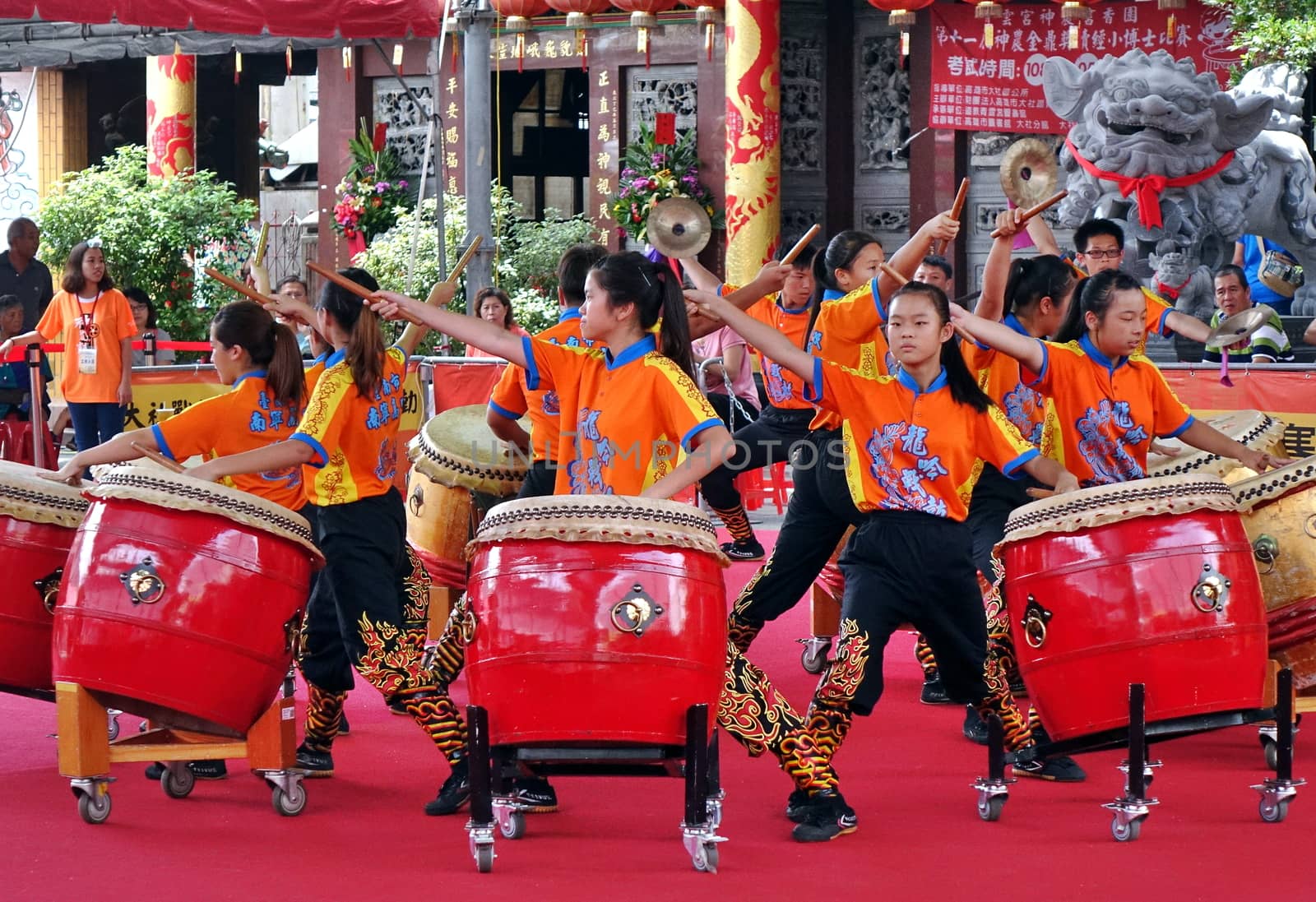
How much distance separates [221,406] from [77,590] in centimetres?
70

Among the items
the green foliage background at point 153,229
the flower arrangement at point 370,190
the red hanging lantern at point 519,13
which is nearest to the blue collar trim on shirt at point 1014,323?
the red hanging lantern at point 519,13

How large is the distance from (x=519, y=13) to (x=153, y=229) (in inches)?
126

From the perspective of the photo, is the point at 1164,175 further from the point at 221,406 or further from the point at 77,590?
the point at 77,590

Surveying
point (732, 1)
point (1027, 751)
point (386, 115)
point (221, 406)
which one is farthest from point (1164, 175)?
point (386, 115)

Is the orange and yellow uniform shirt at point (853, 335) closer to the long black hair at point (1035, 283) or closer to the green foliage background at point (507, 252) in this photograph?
the long black hair at point (1035, 283)

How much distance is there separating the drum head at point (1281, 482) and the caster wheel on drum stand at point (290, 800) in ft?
7.72

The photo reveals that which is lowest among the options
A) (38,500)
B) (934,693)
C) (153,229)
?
(934,693)

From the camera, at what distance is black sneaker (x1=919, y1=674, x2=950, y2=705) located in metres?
5.44

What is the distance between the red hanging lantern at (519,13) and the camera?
44.2 ft

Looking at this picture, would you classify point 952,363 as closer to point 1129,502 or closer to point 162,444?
point 1129,502

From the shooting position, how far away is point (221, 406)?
4.50m

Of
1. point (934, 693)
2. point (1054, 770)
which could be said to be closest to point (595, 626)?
point (1054, 770)

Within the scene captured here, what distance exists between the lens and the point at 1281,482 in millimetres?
4445

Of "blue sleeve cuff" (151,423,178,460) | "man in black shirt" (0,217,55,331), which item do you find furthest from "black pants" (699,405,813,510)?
"man in black shirt" (0,217,55,331)
